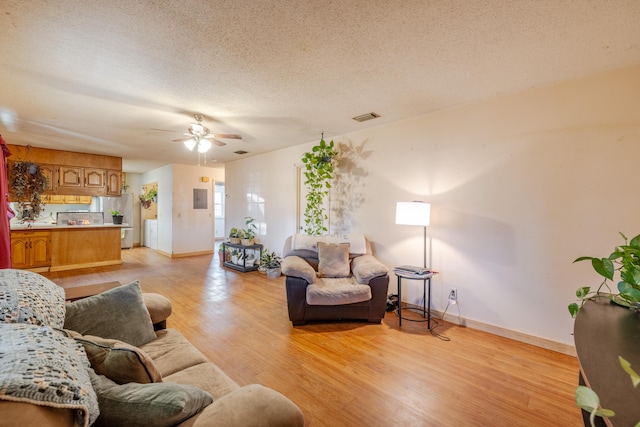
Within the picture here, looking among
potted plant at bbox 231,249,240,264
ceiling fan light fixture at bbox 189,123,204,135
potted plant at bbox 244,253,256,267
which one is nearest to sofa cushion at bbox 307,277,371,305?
ceiling fan light fixture at bbox 189,123,204,135

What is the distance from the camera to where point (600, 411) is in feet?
1.44

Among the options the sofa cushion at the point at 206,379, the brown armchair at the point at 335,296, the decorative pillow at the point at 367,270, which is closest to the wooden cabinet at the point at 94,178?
the brown armchair at the point at 335,296

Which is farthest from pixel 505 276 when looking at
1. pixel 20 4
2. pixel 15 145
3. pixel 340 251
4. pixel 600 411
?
pixel 15 145

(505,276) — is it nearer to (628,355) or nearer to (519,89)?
(519,89)

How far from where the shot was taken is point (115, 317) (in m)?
1.51

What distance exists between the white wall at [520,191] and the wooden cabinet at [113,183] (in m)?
5.83

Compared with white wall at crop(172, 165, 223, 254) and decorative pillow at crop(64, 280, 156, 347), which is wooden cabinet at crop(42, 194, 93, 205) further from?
decorative pillow at crop(64, 280, 156, 347)

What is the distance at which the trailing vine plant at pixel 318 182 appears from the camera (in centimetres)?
407

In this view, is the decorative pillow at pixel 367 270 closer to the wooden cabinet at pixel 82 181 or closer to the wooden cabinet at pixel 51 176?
the wooden cabinet at pixel 82 181

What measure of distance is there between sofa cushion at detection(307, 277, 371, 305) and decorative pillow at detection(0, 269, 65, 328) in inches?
77.0

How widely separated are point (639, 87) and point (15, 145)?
27.8 ft

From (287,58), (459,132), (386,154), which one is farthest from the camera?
(386,154)

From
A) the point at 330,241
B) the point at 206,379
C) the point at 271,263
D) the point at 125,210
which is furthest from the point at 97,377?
the point at 125,210

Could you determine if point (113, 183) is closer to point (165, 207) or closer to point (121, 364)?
point (165, 207)
